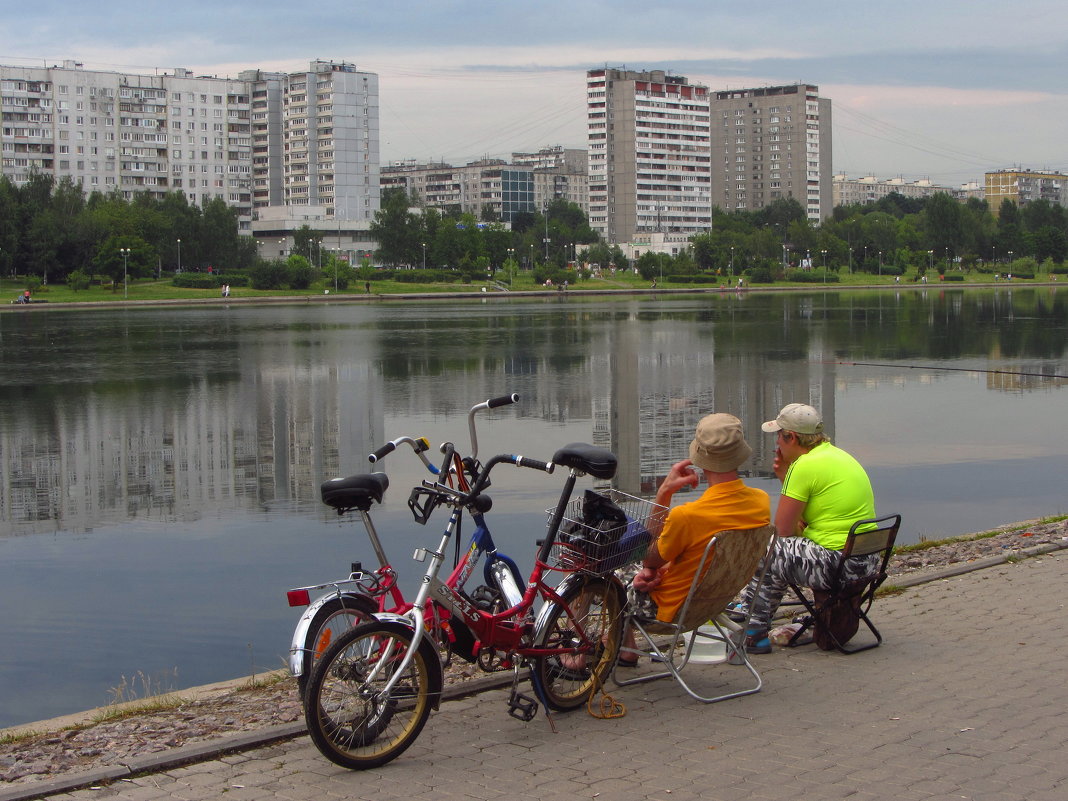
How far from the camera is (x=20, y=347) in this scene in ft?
143

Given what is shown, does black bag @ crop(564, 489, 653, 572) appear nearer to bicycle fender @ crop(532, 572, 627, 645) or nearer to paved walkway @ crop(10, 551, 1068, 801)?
bicycle fender @ crop(532, 572, 627, 645)

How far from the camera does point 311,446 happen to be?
18.2m

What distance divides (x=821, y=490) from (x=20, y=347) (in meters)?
41.4

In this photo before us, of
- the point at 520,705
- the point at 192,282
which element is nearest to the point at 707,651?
the point at 520,705

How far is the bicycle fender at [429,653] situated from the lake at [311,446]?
8.99 feet

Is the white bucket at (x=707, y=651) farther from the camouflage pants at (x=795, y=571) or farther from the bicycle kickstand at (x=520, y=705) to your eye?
the bicycle kickstand at (x=520, y=705)

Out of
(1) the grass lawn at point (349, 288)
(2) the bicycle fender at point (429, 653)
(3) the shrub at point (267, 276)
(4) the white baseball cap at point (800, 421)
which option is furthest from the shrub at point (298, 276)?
(2) the bicycle fender at point (429, 653)

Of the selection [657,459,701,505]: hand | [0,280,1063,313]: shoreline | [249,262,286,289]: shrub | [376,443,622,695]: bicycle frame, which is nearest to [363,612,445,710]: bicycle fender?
[376,443,622,695]: bicycle frame

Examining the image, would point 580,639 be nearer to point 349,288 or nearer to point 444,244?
point 349,288

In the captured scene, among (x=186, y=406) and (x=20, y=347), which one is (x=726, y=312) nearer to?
(x=20, y=347)

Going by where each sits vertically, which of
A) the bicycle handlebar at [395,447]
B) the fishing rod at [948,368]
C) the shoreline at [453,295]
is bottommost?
the fishing rod at [948,368]

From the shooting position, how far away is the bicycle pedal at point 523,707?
5785 millimetres

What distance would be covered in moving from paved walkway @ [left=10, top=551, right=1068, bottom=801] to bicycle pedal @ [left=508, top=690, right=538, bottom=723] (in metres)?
0.07

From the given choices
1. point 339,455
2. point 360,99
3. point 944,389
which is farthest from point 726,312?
point 360,99
